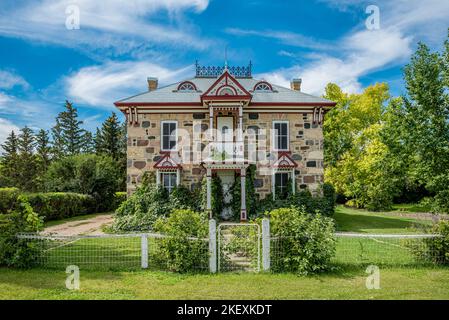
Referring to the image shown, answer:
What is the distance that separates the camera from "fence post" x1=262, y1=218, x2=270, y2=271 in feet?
27.2

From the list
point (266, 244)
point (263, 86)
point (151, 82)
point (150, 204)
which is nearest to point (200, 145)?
point (150, 204)

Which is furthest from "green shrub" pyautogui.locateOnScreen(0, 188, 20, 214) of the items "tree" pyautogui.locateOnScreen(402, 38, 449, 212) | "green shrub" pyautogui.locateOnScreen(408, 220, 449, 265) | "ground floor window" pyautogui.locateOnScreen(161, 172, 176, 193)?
"tree" pyautogui.locateOnScreen(402, 38, 449, 212)

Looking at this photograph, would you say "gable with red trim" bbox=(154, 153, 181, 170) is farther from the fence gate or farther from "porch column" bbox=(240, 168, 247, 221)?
the fence gate

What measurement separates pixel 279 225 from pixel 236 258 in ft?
5.24

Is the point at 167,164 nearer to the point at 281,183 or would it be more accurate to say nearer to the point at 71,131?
the point at 281,183

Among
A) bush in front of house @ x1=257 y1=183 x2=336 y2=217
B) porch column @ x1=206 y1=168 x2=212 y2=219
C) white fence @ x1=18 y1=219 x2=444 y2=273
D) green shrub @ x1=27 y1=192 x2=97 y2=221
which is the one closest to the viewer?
white fence @ x1=18 y1=219 x2=444 y2=273

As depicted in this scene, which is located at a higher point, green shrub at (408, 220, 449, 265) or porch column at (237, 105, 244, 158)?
porch column at (237, 105, 244, 158)

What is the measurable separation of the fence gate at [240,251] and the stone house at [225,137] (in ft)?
27.8

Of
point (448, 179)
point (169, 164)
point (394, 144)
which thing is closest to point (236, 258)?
point (169, 164)

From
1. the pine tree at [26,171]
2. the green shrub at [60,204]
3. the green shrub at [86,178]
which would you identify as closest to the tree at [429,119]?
the green shrub at [60,204]

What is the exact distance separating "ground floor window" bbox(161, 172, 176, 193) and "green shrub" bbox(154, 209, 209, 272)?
31.2 ft

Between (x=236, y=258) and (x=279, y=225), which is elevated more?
(x=279, y=225)

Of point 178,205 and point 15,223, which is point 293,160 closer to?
point 178,205

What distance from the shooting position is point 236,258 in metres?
9.26
